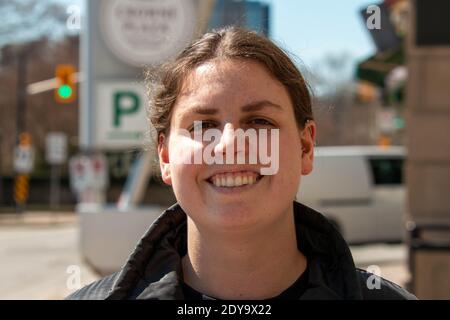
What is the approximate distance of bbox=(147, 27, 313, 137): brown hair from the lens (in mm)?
1491

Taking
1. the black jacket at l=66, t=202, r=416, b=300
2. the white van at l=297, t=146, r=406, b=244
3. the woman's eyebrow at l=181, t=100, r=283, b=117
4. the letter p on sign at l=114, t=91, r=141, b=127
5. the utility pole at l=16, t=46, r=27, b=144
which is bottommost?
the white van at l=297, t=146, r=406, b=244

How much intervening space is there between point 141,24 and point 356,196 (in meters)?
7.06

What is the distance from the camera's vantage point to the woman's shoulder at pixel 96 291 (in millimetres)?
1508

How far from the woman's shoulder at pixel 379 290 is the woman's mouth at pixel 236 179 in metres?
0.33

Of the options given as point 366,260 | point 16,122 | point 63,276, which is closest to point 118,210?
point 63,276

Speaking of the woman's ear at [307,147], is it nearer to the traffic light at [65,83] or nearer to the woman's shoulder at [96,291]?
the woman's shoulder at [96,291]

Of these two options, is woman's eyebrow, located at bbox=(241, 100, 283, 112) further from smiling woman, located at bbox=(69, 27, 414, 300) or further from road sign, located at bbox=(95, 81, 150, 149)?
road sign, located at bbox=(95, 81, 150, 149)

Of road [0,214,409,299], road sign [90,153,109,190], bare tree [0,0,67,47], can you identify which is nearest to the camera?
road sign [90,153,109,190]

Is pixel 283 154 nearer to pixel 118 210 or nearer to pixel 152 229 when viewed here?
pixel 152 229

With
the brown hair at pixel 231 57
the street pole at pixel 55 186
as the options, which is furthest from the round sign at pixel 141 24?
the street pole at pixel 55 186

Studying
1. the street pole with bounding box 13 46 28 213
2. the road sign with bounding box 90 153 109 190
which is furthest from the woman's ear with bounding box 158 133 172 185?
the street pole with bounding box 13 46 28 213

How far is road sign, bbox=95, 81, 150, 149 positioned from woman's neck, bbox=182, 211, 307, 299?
15.5 ft

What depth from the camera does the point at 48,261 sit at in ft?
38.9
